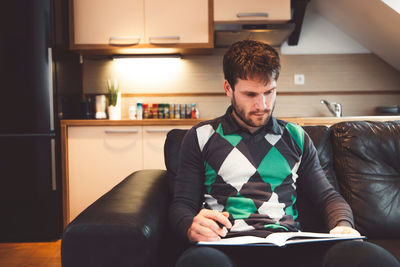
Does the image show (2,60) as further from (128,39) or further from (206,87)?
(206,87)

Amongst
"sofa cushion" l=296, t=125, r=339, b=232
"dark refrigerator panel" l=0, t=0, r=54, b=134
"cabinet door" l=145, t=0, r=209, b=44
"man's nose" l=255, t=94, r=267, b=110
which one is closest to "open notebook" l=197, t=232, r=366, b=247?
"sofa cushion" l=296, t=125, r=339, b=232

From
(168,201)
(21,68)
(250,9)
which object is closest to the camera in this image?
(168,201)

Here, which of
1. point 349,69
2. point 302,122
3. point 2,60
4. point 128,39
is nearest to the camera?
point 2,60

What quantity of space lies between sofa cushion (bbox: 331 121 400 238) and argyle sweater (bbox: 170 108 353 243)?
27 cm

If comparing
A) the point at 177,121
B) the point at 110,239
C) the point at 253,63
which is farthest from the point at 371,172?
the point at 177,121

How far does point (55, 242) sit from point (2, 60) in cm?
144

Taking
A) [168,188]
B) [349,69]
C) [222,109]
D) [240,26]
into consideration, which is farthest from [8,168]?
[349,69]

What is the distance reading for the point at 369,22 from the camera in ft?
8.99

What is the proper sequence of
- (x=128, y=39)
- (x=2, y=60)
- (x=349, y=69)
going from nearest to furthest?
1. (x=2, y=60)
2. (x=128, y=39)
3. (x=349, y=69)

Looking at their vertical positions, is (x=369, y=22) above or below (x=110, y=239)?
above

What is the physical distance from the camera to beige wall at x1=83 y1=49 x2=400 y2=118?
3.12 meters

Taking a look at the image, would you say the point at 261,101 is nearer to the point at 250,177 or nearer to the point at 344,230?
the point at 250,177

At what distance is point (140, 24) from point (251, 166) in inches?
81.1

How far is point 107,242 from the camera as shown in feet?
2.79
